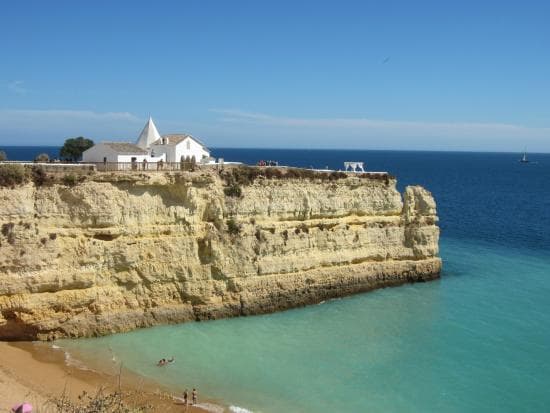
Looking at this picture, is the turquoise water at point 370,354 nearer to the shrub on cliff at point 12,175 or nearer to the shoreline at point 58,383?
the shoreline at point 58,383

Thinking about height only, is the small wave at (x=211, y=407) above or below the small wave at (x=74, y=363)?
below

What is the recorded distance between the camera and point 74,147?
114ft

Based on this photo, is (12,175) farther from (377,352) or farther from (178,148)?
(377,352)

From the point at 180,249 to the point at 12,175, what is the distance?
25.9 feet

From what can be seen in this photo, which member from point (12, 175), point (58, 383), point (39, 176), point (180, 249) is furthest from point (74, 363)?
point (12, 175)

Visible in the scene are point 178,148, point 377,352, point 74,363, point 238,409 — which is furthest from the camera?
point 178,148

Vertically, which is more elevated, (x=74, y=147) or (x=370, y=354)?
(x=74, y=147)

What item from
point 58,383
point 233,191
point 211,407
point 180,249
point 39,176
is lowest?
point 211,407

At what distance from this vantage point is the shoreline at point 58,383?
17.7 metres

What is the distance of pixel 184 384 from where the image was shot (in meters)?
Answer: 19.7

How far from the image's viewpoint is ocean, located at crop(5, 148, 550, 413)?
1894 cm

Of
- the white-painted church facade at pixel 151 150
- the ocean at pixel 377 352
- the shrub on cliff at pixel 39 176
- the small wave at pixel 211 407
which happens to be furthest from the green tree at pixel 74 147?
the small wave at pixel 211 407

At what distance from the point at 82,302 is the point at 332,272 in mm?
13204

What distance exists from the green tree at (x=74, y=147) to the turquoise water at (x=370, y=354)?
51.0 feet
